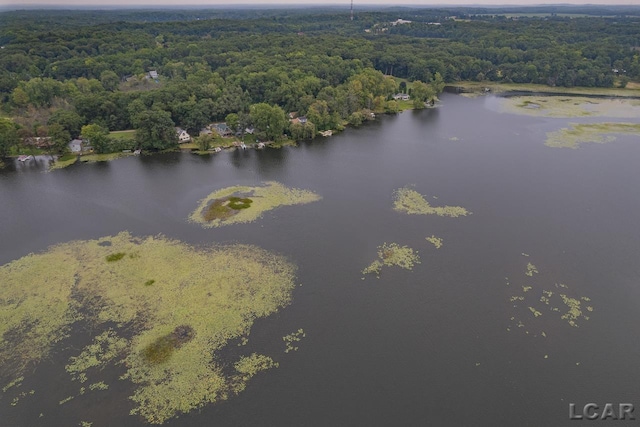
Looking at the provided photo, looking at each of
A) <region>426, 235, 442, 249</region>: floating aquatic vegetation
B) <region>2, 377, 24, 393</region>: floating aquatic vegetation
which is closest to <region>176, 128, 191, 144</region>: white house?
<region>426, 235, 442, 249</region>: floating aquatic vegetation

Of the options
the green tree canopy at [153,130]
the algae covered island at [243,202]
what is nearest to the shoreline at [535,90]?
the algae covered island at [243,202]

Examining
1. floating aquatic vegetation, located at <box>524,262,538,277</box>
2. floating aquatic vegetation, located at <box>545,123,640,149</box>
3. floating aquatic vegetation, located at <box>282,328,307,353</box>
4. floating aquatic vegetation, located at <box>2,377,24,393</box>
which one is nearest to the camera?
floating aquatic vegetation, located at <box>2,377,24,393</box>

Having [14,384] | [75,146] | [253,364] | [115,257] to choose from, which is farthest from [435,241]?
[75,146]

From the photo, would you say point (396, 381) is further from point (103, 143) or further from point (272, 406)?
Result: point (103, 143)

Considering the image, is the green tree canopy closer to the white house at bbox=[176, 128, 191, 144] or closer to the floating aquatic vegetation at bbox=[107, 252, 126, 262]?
the white house at bbox=[176, 128, 191, 144]

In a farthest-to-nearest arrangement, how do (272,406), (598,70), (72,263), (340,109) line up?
(598,70)
(340,109)
(72,263)
(272,406)

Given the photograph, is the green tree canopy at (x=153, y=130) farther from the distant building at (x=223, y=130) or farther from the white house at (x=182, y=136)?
the distant building at (x=223, y=130)

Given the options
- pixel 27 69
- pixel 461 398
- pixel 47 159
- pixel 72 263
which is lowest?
pixel 461 398

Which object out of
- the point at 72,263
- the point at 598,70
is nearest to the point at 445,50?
the point at 598,70
